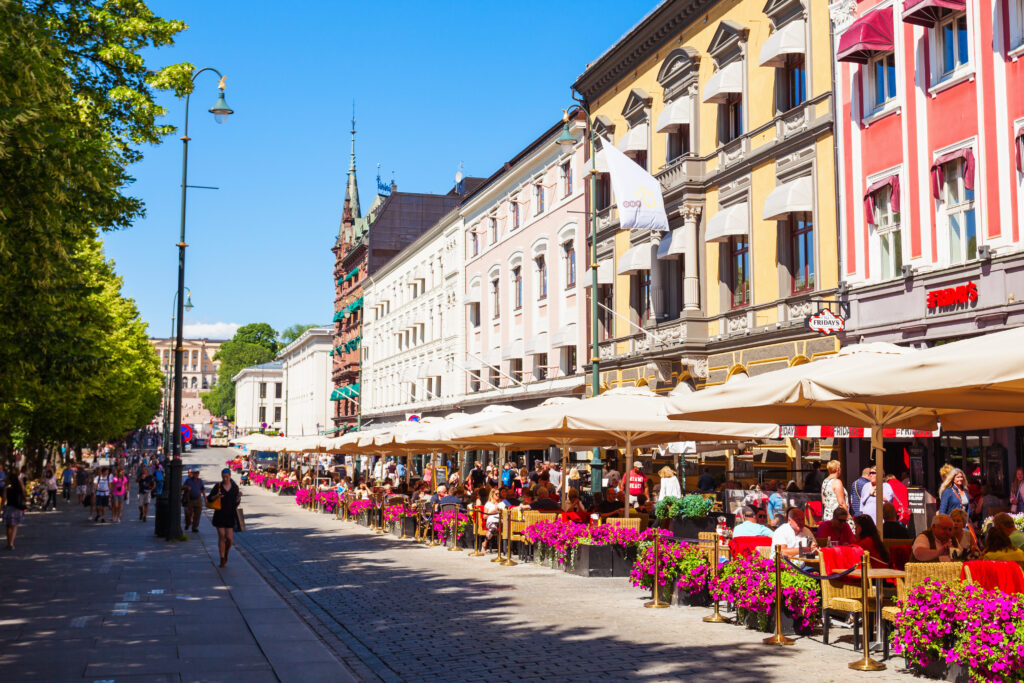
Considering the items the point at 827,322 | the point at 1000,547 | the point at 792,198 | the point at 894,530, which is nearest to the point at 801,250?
the point at 792,198

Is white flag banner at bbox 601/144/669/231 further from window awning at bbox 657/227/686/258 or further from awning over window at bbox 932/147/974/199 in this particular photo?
awning over window at bbox 932/147/974/199

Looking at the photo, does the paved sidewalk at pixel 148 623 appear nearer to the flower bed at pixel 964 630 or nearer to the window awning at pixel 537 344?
the flower bed at pixel 964 630

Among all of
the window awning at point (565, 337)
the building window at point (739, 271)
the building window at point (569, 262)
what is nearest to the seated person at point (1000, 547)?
the building window at point (739, 271)

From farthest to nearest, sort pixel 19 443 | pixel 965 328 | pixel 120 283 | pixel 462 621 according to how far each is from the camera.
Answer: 1. pixel 120 283
2. pixel 19 443
3. pixel 965 328
4. pixel 462 621

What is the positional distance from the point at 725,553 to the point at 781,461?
46.1ft

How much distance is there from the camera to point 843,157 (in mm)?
23875

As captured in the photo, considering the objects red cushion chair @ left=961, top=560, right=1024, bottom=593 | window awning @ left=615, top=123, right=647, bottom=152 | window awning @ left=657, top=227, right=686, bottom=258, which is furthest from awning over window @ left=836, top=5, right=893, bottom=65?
red cushion chair @ left=961, top=560, right=1024, bottom=593

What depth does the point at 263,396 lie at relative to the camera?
15038cm

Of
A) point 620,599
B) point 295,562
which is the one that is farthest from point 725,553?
point 295,562

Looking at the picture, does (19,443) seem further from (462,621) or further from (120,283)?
(462,621)

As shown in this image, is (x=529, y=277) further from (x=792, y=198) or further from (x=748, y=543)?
(x=748, y=543)

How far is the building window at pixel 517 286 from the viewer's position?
1891 inches

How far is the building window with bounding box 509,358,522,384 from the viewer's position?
4747 centimetres

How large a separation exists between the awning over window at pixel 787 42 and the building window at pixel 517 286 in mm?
22956
